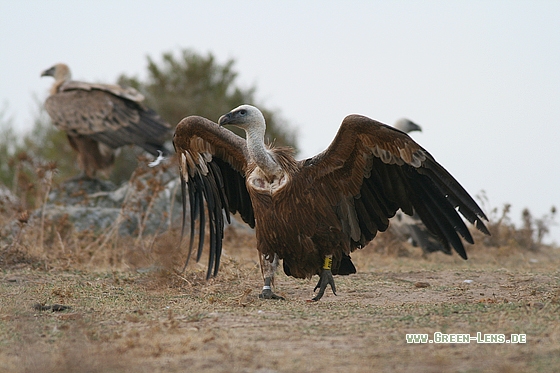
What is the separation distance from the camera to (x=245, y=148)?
6855 millimetres

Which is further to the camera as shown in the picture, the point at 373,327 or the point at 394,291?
the point at 394,291

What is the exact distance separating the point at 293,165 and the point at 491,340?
2674 millimetres

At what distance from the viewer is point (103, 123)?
13266 mm

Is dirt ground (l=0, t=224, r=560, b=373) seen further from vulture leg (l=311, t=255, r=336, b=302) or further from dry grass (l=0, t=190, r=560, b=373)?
vulture leg (l=311, t=255, r=336, b=302)

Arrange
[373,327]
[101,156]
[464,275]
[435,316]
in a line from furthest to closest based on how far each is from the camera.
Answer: [101,156] < [464,275] < [435,316] < [373,327]

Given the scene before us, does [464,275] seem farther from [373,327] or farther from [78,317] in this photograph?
[78,317]

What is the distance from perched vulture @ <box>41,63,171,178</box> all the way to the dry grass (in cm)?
381

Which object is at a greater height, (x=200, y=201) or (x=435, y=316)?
(x=200, y=201)

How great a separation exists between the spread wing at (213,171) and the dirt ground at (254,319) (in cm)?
53

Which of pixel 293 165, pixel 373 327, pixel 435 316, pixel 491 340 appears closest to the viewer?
pixel 491 340

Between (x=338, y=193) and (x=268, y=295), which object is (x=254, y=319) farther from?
(x=338, y=193)

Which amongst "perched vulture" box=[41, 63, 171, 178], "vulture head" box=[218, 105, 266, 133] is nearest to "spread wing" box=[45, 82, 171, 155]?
"perched vulture" box=[41, 63, 171, 178]

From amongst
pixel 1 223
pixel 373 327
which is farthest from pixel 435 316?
pixel 1 223

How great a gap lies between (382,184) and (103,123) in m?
8.19
